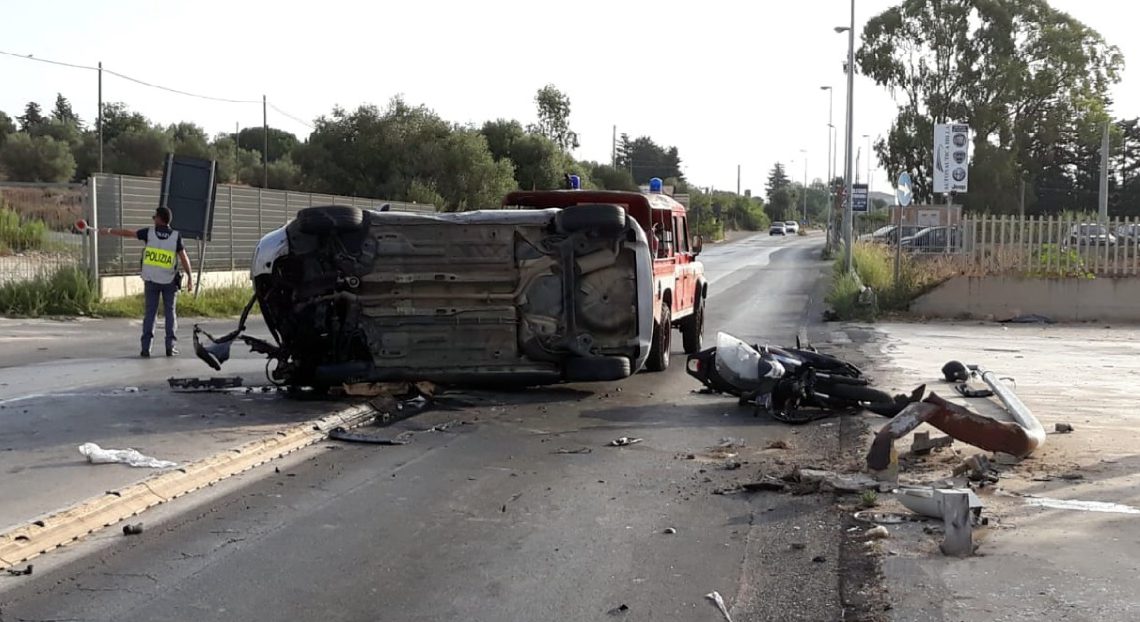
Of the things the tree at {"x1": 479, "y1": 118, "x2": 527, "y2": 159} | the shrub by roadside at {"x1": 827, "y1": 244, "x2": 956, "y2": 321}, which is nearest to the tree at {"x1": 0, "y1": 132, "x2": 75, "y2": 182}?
the tree at {"x1": 479, "y1": 118, "x2": 527, "y2": 159}

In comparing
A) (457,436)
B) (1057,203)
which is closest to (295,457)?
(457,436)

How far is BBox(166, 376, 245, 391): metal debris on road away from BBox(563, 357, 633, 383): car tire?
339cm

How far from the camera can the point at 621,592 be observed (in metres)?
5.32

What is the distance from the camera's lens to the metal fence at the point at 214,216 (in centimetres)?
2145

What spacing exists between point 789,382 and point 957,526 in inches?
183

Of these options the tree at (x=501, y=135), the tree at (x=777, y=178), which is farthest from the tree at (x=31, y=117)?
the tree at (x=777, y=178)

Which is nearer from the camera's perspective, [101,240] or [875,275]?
[101,240]

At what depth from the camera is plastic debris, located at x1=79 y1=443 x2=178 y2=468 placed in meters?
7.52

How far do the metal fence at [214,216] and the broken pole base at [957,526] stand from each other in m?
14.1

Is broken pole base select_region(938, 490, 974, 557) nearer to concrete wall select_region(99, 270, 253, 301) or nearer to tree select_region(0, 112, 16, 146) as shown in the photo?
concrete wall select_region(99, 270, 253, 301)

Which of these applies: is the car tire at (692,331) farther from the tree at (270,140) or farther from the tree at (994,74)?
the tree at (270,140)

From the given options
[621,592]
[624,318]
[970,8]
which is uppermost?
[970,8]

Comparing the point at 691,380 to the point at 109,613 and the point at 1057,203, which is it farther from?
the point at 1057,203

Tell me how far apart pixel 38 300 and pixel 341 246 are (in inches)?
472
